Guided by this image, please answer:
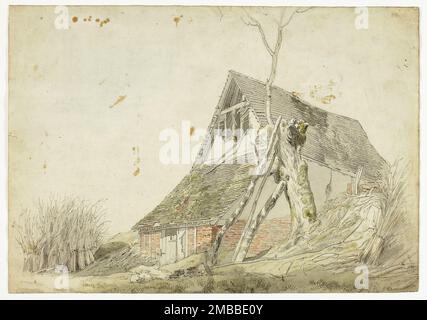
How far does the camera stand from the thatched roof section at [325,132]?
370 inches

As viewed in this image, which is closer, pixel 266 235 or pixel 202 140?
pixel 266 235

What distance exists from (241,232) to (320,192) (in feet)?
4.42

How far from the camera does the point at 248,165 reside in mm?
9312

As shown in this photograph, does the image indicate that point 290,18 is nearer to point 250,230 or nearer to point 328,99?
point 328,99

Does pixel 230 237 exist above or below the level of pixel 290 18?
below

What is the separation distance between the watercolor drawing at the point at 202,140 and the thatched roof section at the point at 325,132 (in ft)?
0.08

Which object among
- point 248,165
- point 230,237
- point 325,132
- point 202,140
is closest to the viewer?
point 230,237

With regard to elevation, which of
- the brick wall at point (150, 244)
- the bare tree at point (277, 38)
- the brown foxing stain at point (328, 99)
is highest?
the bare tree at point (277, 38)

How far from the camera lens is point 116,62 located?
9.45 metres

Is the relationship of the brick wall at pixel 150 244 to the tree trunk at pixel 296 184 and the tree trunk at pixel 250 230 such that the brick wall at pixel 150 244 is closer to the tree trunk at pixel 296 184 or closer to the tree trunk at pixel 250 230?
the tree trunk at pixel 250 230

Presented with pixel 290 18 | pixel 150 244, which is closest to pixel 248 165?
pixel 150 244

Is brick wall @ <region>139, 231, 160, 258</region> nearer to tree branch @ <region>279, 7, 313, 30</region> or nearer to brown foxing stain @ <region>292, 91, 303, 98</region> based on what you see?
brown foxing stain @ <region>292, 91, 303, 98</region>

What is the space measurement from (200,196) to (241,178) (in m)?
0.68

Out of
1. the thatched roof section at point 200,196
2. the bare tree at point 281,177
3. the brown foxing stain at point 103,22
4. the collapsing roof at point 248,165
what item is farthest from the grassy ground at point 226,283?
the brown foxing stain at point 103,22
